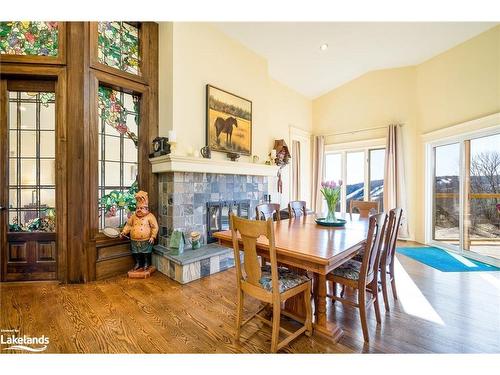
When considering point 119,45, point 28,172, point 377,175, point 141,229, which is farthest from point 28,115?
point 377,175

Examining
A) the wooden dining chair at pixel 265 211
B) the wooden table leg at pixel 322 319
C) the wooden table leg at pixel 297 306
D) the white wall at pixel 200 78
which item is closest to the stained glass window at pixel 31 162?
→ the white wall at pixel 200 78

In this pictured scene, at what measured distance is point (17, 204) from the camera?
2.61 meters

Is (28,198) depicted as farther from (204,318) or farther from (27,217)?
(204,318)

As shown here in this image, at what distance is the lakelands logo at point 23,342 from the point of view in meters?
1.58

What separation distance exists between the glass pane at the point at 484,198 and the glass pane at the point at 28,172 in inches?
233

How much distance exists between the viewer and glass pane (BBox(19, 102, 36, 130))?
262 centimetres

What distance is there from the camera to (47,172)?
267 cm

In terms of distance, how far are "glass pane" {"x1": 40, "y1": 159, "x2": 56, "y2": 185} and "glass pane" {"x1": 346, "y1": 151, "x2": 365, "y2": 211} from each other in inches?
206

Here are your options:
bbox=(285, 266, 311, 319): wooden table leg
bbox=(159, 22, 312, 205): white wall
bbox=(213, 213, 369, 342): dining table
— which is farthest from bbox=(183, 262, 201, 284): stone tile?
bbox=(159, 22, 312, 205): white wall

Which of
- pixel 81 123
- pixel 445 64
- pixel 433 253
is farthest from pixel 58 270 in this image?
pixel 445 64

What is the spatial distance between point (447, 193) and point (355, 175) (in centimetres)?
168

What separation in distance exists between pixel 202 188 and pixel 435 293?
2946 millimetres

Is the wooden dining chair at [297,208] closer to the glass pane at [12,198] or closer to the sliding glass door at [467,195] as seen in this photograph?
the sliding glass door at [467,195]
